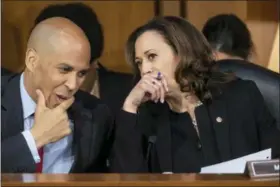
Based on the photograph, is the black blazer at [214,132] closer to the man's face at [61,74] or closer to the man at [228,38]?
A: the man's face at [61,74]

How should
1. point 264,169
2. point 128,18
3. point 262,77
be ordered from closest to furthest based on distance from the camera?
point 264,169 < point 262,77 < point 128,18

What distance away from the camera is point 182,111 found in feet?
5.64

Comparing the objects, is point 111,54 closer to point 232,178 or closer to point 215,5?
point 215,5

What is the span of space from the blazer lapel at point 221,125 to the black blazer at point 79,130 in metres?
0.25

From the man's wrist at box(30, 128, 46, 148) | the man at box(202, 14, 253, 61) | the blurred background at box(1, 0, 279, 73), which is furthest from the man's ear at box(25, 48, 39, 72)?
the blurred background at box(1, 0, 279, 73)

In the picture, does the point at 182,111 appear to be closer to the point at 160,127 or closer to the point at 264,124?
the point at 160,127

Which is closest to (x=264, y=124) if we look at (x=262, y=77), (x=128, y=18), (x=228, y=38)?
(x=262, y=77)

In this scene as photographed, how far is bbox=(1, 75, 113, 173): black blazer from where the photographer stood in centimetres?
159

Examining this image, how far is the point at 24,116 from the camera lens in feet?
5.37

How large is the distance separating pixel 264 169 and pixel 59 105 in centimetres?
63

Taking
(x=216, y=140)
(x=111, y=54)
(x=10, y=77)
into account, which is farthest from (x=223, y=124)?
(x=111, y=54)

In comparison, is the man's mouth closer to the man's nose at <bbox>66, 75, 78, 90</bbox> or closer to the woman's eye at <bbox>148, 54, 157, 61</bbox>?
the man's nose at <bbox>66, 75, 78, 90</bbox>

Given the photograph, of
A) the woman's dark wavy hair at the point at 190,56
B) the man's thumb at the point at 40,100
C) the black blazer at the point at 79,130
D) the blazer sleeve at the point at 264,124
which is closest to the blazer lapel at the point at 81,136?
the black blazer at the point at 79,130

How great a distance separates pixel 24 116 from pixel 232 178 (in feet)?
2.27
